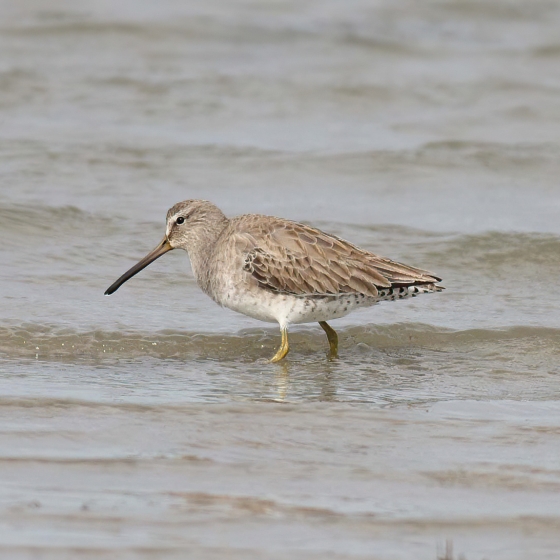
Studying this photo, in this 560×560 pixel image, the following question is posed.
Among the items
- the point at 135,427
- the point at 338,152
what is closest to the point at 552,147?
the point at 338,152

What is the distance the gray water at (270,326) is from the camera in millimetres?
5164

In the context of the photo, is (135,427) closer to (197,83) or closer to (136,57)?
(197,83)

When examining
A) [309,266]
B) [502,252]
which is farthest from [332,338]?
[502,252]

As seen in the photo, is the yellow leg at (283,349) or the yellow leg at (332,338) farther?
the yellow leg at (332,338)

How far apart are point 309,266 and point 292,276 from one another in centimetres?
15

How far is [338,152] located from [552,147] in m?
2.65

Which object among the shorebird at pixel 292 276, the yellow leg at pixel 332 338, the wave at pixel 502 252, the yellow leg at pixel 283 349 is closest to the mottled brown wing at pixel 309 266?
the shorebird at pixel 292 276

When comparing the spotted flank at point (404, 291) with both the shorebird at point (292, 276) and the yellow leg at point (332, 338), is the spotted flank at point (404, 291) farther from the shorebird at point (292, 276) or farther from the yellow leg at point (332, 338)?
the yellow leg at point (332, 338)

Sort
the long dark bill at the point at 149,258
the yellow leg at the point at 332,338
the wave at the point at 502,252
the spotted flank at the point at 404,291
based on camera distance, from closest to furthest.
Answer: the spotted flank at the point at 404,291
the yellow leg at the point at 332,338
the long dark bill at the point at 149,258
the wave at the point at 502,252

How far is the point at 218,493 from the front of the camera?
17.5 feet

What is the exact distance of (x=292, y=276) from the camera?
26.6 feet

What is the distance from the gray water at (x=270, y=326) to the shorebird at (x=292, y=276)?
1.38 ft

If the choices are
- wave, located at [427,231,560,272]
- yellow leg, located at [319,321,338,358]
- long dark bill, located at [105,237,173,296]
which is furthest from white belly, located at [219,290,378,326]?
wave, located at [427,231,560,272]

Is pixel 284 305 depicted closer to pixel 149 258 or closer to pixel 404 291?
pixel 404 291
